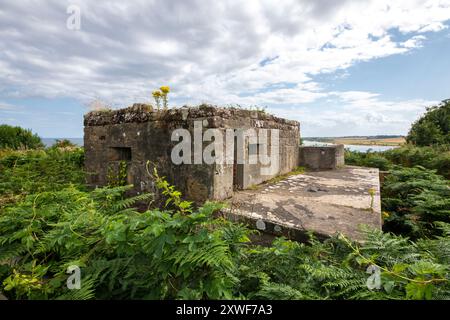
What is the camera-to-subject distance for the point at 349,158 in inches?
379

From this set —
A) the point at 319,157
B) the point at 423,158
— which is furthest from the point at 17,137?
the point at 423,158

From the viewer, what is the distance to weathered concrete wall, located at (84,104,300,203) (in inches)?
130

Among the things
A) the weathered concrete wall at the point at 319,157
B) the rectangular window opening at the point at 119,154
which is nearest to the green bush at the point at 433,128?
the weathered concrete wall at the point at 319,157

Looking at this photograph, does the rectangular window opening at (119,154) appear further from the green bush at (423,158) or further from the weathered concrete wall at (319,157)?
the green bush at (423,158)

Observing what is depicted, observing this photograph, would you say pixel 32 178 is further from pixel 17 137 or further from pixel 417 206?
pixel 17 137

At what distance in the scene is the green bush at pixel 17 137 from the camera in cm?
1301

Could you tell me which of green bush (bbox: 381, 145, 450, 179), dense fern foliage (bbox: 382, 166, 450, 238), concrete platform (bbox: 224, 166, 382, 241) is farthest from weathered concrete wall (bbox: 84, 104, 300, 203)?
green bush (bbox: 381, 145, 450, 179)

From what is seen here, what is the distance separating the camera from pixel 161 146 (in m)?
3.67

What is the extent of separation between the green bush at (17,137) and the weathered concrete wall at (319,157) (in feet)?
43.7

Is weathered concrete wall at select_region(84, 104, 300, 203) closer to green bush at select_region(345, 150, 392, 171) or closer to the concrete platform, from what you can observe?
the concrete platform

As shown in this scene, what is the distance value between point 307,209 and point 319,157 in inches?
167

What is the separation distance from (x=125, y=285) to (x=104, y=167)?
3.61 metres
